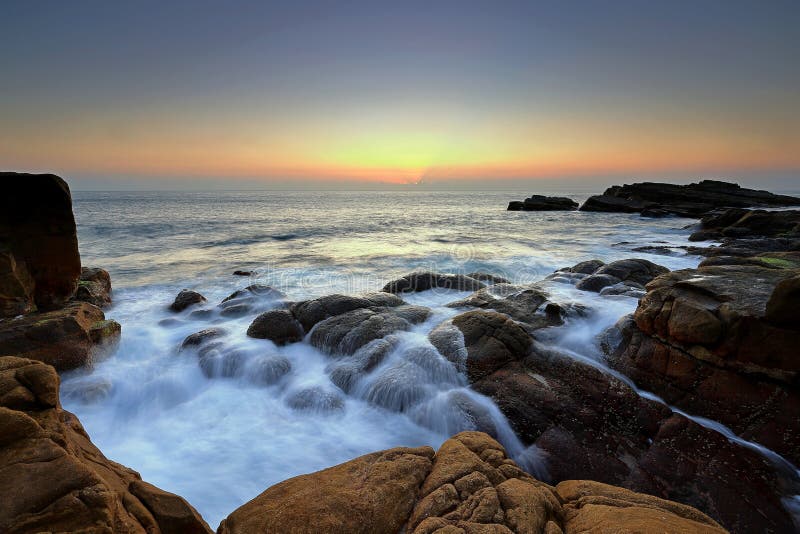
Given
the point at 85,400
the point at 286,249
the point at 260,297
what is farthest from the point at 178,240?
the point at 85,400

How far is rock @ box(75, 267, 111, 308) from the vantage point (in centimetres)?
1022

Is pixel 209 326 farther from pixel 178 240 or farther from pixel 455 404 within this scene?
pixel 178 240

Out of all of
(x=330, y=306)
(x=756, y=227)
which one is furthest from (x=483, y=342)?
(x=756, y=227)

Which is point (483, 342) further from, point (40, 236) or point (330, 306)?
point (40, 236)

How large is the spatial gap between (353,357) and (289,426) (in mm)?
1738

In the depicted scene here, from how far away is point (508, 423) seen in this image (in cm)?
551

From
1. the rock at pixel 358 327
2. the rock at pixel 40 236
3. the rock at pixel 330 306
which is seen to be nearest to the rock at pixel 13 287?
the rock at pixel 40 236

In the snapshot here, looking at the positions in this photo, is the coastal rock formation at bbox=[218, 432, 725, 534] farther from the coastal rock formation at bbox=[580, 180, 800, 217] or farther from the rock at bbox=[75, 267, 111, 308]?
the coastal rock formation at bbox=[580, 180, 800, 217]

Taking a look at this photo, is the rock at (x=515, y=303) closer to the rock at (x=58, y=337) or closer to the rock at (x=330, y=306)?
the rock at (x=330, y=306)

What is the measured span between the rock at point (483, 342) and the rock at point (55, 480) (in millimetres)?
4619

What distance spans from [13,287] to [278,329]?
556 centimetres

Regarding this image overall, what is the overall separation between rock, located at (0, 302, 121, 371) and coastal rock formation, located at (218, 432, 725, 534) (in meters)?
6.39

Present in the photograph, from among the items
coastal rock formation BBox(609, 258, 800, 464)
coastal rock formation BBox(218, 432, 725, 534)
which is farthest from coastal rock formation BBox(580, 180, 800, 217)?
coastal rock formation BBox(218, 432, 725, 534)

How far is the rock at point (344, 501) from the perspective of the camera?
3.09 metres
